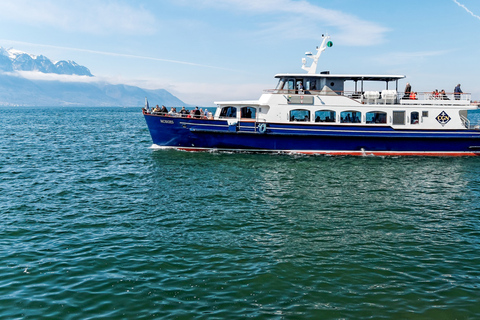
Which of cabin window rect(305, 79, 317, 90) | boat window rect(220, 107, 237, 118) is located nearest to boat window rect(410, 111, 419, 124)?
cabin window rect(305, 79, 317, 90)

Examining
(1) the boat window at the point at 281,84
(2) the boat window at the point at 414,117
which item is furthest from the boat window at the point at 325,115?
(2) the boat window at the point at 414,117

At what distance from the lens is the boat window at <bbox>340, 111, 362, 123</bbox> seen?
2988 centimetres

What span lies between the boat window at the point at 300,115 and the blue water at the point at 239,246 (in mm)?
8360

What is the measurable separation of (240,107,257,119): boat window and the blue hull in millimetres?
800

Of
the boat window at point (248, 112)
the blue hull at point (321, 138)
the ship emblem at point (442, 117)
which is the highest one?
the boat window at point (248, 112)

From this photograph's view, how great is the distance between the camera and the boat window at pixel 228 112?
30.7m

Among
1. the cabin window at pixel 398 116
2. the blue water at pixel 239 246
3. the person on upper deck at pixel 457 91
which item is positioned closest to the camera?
the blue water at pixel 239 246

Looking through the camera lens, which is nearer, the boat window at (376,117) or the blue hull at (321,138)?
the blue hull at (321,138)

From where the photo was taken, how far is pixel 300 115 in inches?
1184

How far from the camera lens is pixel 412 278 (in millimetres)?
9766

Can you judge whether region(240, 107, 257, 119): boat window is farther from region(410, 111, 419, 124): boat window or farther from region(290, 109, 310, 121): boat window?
region(410, 111, 419, 124): boat window

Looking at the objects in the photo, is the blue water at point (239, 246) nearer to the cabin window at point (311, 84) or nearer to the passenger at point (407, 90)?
the passenger at point (407, 90)

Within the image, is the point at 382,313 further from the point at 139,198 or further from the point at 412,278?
the point at 139,198

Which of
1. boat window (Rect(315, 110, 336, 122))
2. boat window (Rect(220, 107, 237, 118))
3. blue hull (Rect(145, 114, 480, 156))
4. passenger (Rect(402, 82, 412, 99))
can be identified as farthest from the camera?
boat window (Rect(220, 107, 237, 118))
